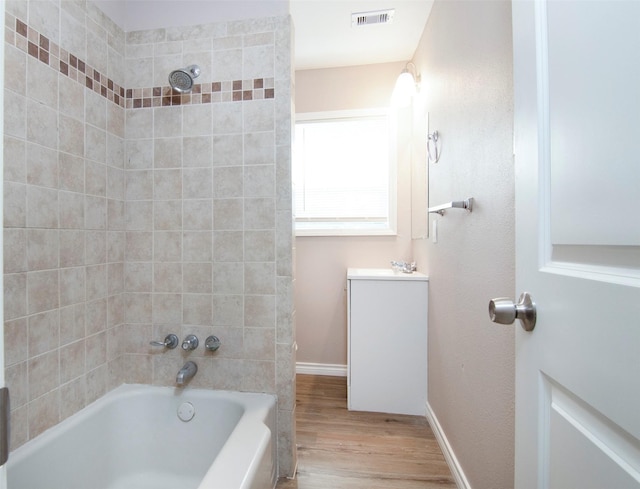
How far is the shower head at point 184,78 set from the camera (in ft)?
4.46

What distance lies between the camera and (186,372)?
1.42 m

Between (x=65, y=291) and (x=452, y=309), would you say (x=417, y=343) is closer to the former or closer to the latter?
(x=452, y=309)

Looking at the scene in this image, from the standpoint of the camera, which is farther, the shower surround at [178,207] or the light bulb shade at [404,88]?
the light bulb shade at [404,88]

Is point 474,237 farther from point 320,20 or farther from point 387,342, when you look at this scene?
point 320,20

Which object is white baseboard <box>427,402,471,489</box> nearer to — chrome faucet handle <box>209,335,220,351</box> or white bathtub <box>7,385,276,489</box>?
white bathtub <box>7,385,276,489</box>

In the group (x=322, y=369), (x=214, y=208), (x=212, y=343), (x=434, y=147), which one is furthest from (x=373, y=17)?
(x=322, y=369)

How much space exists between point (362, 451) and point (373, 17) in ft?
8.68

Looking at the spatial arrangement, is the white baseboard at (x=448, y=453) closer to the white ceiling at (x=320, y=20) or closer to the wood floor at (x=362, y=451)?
the wood floor at (x=362, y=451)

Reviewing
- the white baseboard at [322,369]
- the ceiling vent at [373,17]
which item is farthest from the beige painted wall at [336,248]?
the ceiling vent at [373,17]

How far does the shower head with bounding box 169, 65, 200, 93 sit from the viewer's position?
1359 mm

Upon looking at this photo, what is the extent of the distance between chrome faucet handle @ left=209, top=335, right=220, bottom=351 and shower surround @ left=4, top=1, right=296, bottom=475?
44 mm

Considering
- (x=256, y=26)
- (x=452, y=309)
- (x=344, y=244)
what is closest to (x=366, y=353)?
(x=452, y=309)

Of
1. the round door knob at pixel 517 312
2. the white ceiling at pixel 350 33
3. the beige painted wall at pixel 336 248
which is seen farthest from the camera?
the beige painted wall at pixel 336 248

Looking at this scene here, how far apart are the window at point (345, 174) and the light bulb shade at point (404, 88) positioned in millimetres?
303
